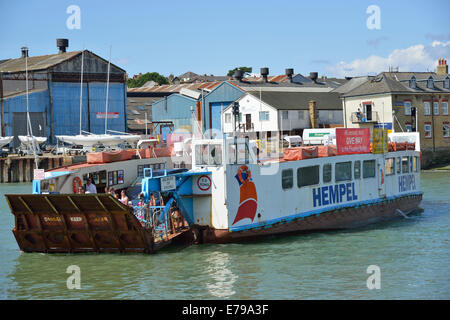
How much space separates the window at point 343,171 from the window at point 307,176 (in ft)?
5.06

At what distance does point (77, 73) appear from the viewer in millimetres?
75500

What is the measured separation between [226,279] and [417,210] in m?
18.4

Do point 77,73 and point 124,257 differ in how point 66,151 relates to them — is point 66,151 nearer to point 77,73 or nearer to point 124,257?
point 77,73

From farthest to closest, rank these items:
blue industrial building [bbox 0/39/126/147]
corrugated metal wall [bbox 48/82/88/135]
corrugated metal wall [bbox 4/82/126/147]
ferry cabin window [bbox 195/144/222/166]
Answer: corrugated metal wall [bbox 48/82/88/135] < blue industrial building [bbox 0/39/126/147] < corrugated metal wall [bbox 4/82/126/147] < ferry cabin window [bbox 195/144/222/166]

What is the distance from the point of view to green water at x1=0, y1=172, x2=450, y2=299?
728 inches

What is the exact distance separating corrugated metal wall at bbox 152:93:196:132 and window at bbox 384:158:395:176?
151 feet

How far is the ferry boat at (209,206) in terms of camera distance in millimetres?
22859

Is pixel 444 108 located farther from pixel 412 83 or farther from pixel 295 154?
pixel 295 154

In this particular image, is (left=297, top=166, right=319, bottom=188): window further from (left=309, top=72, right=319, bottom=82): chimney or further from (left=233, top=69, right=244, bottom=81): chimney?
(left=309, top=72, right=319, bottom=82): chimney

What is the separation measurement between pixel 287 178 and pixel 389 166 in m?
8.64

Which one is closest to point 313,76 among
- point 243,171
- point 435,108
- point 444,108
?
point 444,108

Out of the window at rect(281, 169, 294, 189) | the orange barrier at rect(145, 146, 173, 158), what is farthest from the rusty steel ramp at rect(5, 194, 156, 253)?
the orange barrier at rect(145, 146, 173, 158)

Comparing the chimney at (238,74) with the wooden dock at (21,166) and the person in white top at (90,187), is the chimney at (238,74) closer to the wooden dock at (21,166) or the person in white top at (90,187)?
the wooden dock at (21,166)
